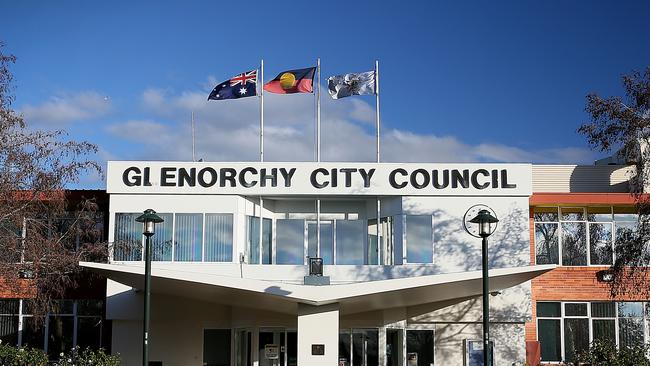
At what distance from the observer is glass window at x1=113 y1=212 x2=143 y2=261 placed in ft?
95.5

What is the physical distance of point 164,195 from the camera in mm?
29781

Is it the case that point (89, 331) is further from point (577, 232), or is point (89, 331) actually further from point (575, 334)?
point (577, 232)

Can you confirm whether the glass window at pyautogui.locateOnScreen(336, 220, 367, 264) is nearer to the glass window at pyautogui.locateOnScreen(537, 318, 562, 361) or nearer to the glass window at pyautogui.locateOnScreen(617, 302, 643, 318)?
the glass window at pyautogui.locateOnScreen(537, 318, 562, 361)

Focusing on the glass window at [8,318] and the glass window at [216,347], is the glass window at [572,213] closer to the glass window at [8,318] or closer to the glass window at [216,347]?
the glass window at [216,347]

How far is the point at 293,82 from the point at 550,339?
40.8 feet

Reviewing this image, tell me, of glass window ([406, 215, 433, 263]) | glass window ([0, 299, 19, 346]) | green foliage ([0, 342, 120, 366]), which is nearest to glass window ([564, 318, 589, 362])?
glass window ([406, 215, 433, 263])

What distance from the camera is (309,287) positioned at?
2319cm

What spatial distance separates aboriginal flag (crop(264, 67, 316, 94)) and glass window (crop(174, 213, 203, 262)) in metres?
5.22

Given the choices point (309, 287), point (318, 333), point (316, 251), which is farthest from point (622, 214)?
point (309, 287)

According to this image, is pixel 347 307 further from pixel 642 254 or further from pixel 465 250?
pixel 642 254

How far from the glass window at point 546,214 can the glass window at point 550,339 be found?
3545mm

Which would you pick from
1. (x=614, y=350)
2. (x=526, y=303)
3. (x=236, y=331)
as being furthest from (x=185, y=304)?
(x=614, y=350)

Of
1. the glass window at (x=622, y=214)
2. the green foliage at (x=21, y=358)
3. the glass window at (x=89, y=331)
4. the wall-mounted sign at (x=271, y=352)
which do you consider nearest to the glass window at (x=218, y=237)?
the wall-mounted sign at (x=271, y=352)

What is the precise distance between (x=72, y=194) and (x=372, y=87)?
10773 millimetres
